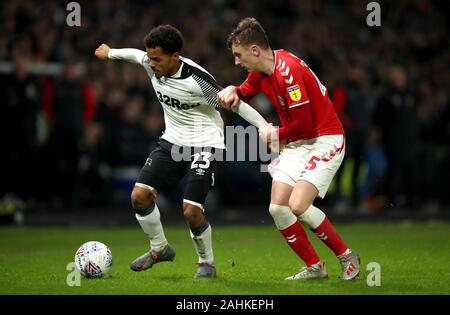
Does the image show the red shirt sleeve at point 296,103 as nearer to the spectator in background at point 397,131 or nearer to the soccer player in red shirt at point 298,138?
the soccer player in red shirt at point 298,138

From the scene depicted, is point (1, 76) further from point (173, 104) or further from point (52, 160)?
point (173, 104)

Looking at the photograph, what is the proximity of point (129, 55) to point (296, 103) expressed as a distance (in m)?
2.02

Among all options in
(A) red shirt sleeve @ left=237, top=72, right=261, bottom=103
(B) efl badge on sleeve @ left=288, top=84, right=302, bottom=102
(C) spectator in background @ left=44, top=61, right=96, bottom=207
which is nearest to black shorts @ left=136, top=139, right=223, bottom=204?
(A) red shirt sleeve @ left=237, top=72, right=261, bottom=103

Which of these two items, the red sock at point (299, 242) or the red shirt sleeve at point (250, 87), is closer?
the red sock at point (299, 242)

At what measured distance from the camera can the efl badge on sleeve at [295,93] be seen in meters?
8.55

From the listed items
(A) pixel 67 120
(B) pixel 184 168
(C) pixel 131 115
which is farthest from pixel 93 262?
(C) pixel 131 115

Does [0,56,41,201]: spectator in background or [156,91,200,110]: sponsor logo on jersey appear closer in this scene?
[156,91,200,110]: sponsor logo on jersey

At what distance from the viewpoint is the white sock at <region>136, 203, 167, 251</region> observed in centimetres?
936

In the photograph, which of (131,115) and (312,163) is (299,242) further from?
(131,115)

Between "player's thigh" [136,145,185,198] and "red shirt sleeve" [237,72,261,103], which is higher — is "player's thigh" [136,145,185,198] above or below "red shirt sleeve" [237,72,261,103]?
below

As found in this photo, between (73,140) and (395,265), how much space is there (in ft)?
29.5

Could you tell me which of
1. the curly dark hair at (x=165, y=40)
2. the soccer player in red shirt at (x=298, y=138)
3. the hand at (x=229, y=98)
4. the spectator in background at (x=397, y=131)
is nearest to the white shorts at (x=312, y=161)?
the soccer player in red shirt at (x=298, y=138)

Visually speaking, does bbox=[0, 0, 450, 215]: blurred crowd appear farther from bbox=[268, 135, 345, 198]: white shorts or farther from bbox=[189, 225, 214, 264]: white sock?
bbox=[268, 135, 345, 198]: white shorts

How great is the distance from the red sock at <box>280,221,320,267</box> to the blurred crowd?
899 centimetres
